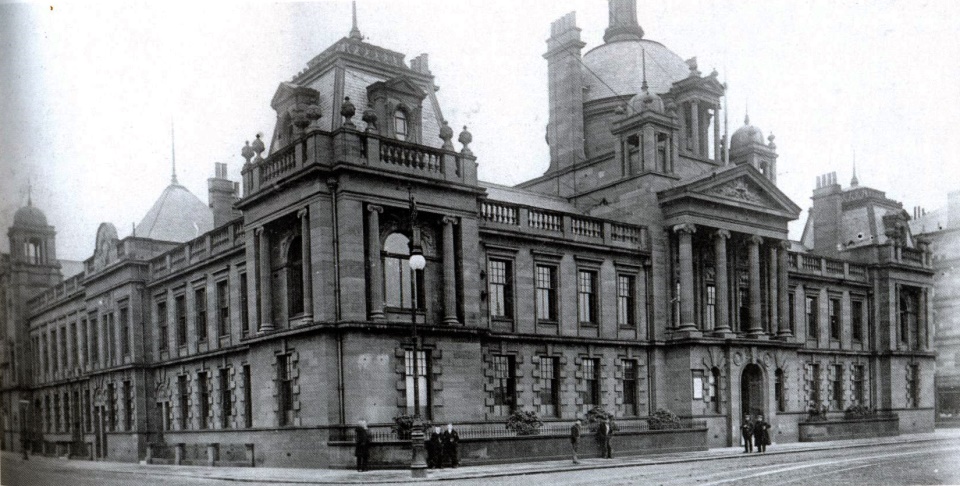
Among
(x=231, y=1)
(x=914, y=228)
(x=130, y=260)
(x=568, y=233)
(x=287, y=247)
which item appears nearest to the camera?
(x=231, y=1)

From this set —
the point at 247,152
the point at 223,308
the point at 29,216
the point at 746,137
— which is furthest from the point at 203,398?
the point at 746,137

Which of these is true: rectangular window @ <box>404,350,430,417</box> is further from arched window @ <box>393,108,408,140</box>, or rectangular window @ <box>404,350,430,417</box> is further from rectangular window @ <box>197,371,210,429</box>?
rectangular window @ <box>197,371,210,429</box>

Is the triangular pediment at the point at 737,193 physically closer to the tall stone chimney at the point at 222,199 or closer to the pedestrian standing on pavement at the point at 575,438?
the pedestrian standing on pavement at the point at 575,438

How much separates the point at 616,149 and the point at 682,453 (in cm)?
1562

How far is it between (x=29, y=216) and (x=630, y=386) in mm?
27890

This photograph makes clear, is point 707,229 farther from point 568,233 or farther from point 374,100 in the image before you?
point 374,100

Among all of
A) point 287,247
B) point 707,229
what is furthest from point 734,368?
point 287,247

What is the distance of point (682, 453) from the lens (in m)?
35.4

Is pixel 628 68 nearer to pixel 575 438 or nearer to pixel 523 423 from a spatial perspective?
pixel 523 423

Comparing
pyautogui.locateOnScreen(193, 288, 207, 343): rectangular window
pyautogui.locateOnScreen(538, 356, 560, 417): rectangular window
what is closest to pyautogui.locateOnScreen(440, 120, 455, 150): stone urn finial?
pyautogui.locateOnScreen(538, 356, 560, 417): rectangular window

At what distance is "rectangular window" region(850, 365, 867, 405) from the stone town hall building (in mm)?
236

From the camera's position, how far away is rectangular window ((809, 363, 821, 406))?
53250 mm

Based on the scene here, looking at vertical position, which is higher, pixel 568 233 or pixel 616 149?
pixel 616 149

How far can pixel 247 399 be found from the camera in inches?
1484
